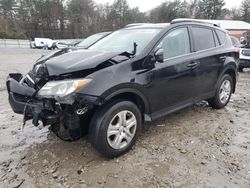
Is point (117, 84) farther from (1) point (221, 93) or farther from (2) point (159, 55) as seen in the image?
(1) point (221, 93)

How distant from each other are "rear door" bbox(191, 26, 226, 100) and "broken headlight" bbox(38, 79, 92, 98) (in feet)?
7.29

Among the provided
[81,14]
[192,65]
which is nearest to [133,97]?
[192,65]

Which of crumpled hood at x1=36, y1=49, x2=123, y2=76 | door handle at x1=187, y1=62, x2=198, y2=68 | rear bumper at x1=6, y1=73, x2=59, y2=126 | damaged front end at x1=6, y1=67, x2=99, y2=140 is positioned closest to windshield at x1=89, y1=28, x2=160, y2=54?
crumpled hood at x1=36, y1=49, x2=123, y2=76

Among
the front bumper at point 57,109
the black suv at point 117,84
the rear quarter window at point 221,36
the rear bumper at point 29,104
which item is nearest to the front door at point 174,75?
the black suv at point 117,84

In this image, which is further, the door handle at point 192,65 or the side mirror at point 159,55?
the door handle at point 192,65

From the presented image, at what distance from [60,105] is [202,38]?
2.91 metres

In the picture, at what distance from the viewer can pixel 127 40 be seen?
366cm

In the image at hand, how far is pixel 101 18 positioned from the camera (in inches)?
1967

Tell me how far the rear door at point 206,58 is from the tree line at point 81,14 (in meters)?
46.6

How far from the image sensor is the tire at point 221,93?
464cm

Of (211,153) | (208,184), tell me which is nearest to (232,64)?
(211,153)

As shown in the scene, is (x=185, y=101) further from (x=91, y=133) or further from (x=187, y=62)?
(x=91, y=133)

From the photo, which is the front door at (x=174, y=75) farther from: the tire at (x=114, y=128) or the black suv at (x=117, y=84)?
the tire at (x=114, y=128)

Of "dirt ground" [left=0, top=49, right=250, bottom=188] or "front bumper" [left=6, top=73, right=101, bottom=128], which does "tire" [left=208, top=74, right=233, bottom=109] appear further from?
"front bumper" [left=6, top=73, right=101, bottom=128]
